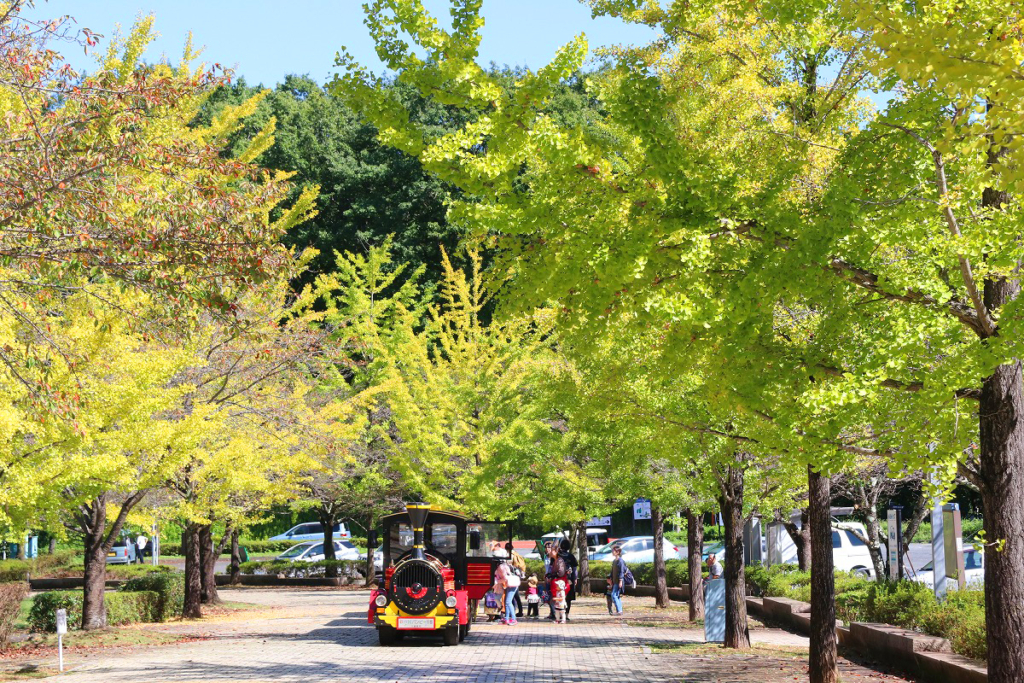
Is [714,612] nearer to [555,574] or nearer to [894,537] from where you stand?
[894,537]

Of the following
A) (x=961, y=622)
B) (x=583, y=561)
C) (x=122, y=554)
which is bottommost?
(x=122, y=554)

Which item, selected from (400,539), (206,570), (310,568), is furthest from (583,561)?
(400,539)

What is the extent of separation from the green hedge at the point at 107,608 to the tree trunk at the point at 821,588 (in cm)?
1466

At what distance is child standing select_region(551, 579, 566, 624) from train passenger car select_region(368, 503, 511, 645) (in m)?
2.55

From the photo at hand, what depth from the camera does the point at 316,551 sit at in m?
50.8

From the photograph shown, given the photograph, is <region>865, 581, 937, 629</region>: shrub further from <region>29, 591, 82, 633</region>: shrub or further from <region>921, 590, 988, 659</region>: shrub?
<region>29, 591, 82, 633</region>: shrub

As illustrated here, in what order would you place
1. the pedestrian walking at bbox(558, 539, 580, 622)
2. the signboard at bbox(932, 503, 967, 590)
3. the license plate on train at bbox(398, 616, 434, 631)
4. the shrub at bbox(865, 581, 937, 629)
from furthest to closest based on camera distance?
the pedestrian walking at bbox(558, 539, 580, 622), the license plate on train at bbox(398, 616, 434, 631), the signboard at bbox(932, 503, 967, 590), the shrub at bbox(865, 581, 937, 629)

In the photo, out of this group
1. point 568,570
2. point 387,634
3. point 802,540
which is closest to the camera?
point 387,634

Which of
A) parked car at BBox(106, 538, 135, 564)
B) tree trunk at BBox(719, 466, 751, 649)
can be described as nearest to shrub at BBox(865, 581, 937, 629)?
tree trunk at BBox(719, 466, 751, 649)

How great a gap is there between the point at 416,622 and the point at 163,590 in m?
9.23

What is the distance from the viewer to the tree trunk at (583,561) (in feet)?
115

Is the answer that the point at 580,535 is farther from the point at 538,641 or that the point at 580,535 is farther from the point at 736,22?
the point at 736,22

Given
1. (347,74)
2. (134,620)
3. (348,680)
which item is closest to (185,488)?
(134,620)

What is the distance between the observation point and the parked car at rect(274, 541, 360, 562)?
49.4 m
